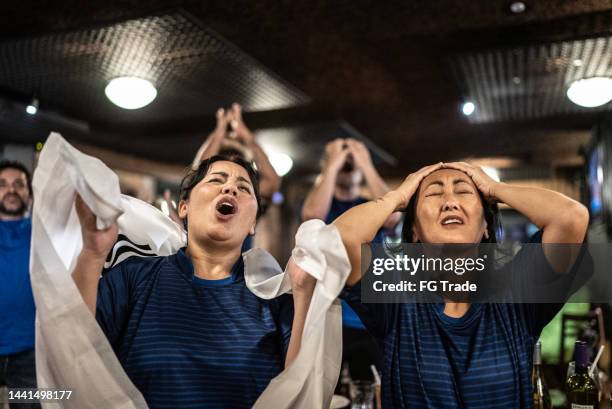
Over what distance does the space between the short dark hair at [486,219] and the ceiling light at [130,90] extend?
2381 mm

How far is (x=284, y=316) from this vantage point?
1216 millimetres

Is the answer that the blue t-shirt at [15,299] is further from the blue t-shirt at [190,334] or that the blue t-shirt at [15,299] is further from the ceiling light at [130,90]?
the blue t-shirt at [190,334]

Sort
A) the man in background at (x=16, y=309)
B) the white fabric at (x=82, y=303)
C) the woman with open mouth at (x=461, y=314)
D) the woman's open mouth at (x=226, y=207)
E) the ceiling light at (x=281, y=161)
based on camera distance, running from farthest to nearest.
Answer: the ceiling light at (x=281, y=161) → the man in background at (x=16, y=309) → the woman's open mouth at (x=226, y=207) → the woman with open mouth at (x=461, y=314) → the white fabric at (x=82, y=303)

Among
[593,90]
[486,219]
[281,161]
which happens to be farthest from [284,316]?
[281,161]

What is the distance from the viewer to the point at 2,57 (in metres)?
3.08

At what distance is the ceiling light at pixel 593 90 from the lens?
286cm

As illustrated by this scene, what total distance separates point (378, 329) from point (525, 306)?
0.34 meters

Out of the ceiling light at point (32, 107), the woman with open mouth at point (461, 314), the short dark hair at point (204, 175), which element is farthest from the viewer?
the ceiling light at point (32, 107)

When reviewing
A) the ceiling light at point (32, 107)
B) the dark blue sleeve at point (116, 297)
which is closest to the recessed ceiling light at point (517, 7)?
the dark blue sleeve at point (116, 297)

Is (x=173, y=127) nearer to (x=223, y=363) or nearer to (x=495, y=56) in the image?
(x=495, y=56)

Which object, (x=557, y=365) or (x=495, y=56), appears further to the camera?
(x=495, y=56)

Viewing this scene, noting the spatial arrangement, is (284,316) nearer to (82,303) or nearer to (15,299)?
(82,303)

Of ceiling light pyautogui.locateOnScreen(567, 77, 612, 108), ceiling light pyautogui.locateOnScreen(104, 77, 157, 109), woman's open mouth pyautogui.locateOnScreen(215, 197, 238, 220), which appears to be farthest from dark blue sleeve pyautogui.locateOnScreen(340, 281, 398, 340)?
ceiling light pyautogui.locateOnScreen(104, 77, 157, 109)

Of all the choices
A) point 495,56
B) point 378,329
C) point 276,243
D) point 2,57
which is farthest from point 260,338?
point 276,243
